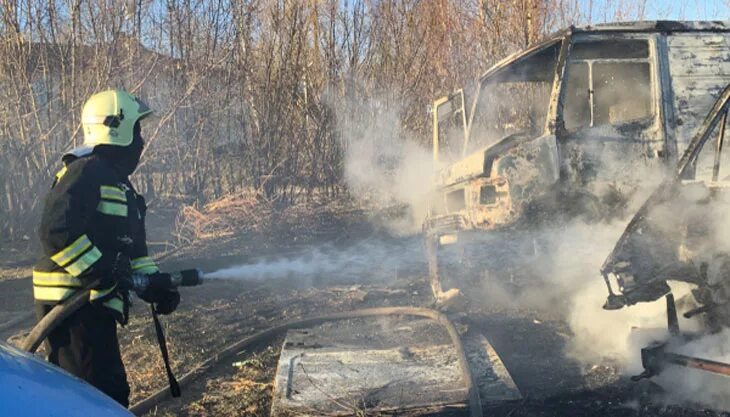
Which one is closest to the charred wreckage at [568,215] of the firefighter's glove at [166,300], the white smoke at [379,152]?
the firefighter's glove at [166,300]

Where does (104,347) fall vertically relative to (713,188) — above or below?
below

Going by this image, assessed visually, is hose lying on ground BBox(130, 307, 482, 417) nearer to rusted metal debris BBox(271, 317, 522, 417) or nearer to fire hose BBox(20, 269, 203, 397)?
rusted metal debris BBox(271, 317, 522, 417)

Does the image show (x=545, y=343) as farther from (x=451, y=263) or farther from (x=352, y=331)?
(x=451, y=263)

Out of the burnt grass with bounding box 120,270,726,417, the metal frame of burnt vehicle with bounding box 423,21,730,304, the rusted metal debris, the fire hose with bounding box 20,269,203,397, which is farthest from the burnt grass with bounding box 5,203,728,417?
the fire hose with bounding box 20,269,203,397

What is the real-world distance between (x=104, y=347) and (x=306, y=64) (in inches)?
393

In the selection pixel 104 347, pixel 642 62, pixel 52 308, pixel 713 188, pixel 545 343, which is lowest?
pixel 545 343

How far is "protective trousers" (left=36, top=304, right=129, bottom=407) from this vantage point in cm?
291

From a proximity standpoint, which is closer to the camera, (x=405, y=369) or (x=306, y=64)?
(x=405, y=369)

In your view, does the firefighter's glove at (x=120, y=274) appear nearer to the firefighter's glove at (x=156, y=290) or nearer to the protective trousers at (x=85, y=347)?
the firefighter's glove at (x=156, y=290)

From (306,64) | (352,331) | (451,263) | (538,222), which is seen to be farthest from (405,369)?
(306,64)

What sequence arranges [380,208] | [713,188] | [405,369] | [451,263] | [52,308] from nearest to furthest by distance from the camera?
1. [52,308]
2. [713,188]
3. [405,369]
4. [451,263]
5. [380,208]

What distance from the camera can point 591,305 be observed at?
5.23 m

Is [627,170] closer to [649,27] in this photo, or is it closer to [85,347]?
[649,27]

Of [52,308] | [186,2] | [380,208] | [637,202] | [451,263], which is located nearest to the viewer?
[52,308]
